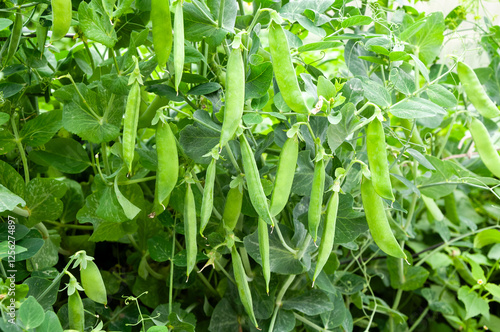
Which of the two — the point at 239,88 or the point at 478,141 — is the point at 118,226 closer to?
the point at 239,88

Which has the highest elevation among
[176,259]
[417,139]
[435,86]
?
[435,86]

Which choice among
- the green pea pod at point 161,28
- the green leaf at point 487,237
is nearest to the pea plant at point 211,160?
the green pea pod at point 161,28

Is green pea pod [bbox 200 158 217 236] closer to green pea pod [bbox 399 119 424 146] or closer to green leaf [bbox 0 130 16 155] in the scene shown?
green leaf [bbox 0 130 16 155]

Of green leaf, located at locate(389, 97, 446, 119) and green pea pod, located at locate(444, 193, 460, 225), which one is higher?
green leaf, located at locate(389, 97, 446, 119)

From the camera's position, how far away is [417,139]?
0.81m

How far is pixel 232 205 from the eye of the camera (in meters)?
0.58

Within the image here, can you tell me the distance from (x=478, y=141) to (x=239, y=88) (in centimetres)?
49

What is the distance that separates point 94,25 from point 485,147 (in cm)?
66

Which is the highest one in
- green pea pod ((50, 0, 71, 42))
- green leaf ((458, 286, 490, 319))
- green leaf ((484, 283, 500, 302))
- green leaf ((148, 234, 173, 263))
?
green pea pod ((50, 0, 71, 42))

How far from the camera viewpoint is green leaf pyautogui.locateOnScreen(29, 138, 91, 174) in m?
0.68

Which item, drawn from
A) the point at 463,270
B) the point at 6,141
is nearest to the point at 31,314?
the point at 6,141

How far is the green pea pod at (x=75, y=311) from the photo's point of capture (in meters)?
0.54

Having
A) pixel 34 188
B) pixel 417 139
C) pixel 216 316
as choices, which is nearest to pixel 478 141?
pixel 417 139

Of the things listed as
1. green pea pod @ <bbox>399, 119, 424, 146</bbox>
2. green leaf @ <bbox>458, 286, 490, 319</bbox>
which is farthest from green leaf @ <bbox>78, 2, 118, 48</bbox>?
green leaf @ <bbox>458, 286, 490, 319</bbox>
